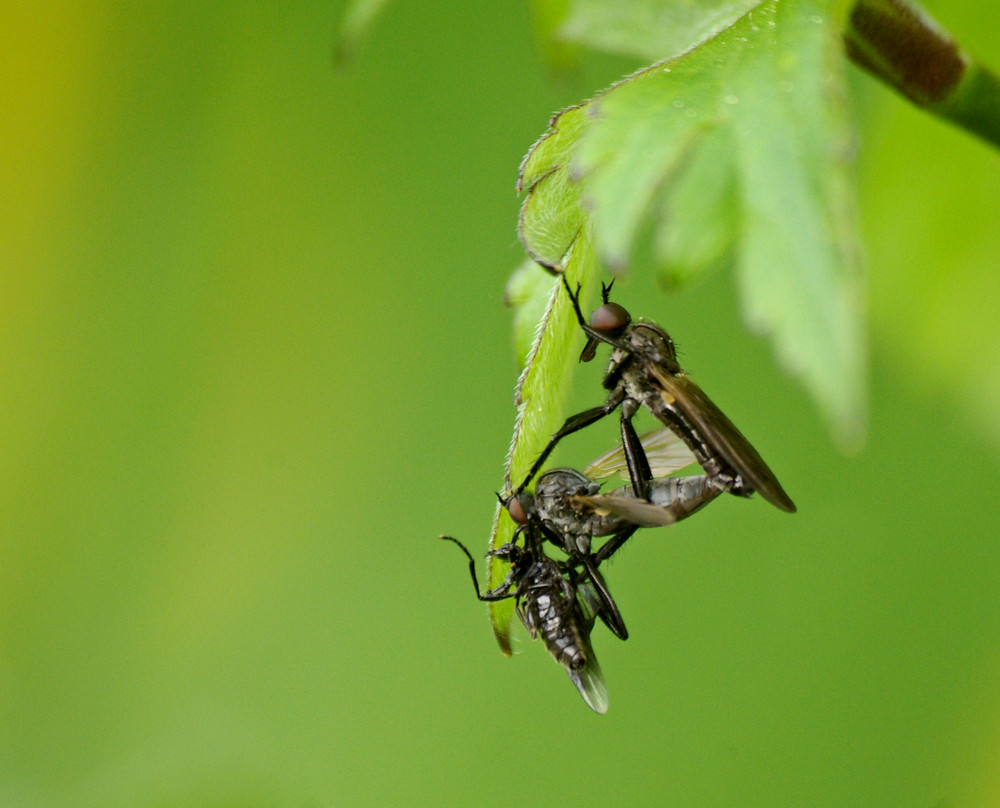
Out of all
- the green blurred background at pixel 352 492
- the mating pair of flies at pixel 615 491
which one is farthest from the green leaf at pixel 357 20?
the green blurred background at pixel 352 492

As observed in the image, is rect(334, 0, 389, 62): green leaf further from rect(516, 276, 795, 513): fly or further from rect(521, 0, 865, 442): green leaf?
rect(516, 276, 795, 513): fly

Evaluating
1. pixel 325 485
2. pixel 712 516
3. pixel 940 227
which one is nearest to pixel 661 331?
pixel 940 227

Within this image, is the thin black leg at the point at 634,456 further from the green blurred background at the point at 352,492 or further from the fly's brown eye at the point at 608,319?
the green blurred background at the point at 352,492

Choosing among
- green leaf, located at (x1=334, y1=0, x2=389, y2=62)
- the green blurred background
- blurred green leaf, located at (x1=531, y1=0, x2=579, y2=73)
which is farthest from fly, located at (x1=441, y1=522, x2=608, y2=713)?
the green blurred background

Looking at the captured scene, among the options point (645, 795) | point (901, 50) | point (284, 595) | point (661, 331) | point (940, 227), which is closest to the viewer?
point (901, 50)

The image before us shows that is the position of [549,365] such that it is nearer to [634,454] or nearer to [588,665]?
[634,454]

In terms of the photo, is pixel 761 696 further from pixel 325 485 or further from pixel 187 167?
pixel 187 167

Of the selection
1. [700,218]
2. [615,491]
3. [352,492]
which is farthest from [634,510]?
[352,492]
